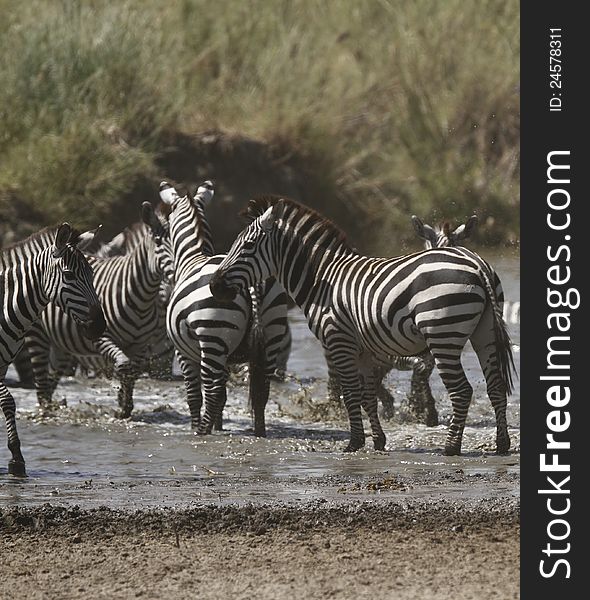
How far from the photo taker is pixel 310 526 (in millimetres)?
6980

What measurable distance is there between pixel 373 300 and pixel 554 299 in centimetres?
371

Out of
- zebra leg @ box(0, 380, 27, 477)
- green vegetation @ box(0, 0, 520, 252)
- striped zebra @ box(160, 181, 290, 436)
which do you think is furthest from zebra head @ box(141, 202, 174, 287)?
green vegetation @ box(0, 0, 520, 252)

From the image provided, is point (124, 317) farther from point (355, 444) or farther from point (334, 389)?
point (355, 444)

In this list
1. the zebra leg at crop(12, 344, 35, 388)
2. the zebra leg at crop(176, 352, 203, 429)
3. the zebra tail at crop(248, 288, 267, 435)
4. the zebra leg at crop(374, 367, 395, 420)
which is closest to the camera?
the zebra tail at crop(248, 288, 267, 435)

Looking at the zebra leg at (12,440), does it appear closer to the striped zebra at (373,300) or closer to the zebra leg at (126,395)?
the striped zebra at (373,300)

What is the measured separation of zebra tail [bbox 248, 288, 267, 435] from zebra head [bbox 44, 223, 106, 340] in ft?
6.37

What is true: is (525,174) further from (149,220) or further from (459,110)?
(459,110)

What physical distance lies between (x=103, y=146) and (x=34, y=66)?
173cm

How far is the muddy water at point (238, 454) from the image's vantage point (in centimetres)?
837

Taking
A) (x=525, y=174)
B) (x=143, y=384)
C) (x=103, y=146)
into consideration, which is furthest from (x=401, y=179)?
(x=525, y=174)

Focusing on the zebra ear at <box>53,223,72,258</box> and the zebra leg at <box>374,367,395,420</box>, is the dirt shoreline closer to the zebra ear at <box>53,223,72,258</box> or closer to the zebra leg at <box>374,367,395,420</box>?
the zebra ear at <box>53,223,72,258</box>

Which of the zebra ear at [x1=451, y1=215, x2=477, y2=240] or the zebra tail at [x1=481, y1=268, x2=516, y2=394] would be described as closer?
the zebra tail at [x1=481, y1=268, x2=516, y2=394]

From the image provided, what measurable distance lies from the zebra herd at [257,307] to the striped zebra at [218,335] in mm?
12

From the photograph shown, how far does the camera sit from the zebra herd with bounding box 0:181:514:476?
9656 millimetres
